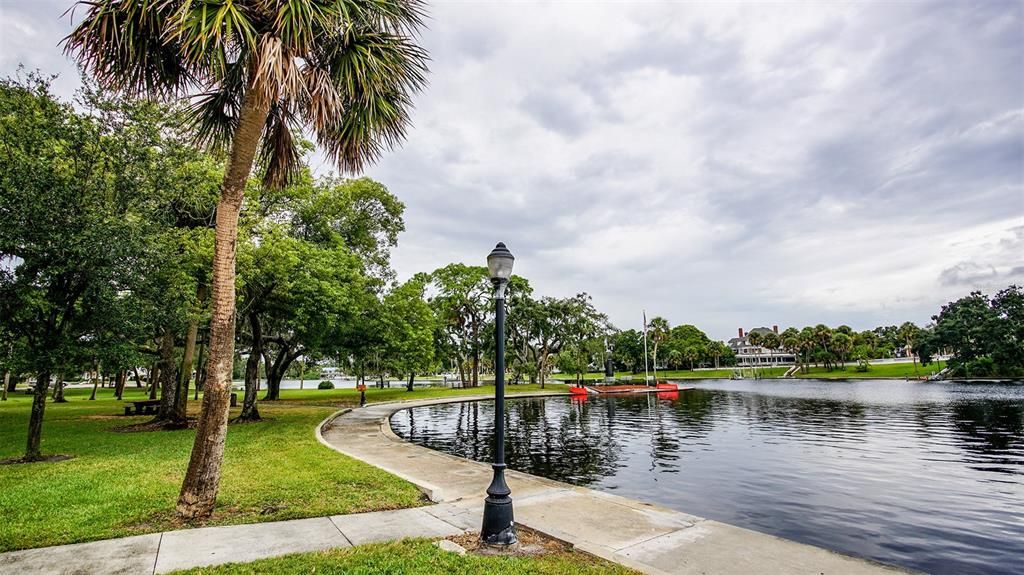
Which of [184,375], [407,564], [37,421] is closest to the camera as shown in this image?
[407,564]

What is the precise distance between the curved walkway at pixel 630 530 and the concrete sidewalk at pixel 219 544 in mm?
633

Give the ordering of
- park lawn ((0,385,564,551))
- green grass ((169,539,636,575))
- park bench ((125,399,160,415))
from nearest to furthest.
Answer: green grass ((169,539,636,575)) < park lawn ((0,385,564,551)) < park bench ((125,399,160,415))

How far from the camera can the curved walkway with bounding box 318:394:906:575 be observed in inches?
213

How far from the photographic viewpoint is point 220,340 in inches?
272

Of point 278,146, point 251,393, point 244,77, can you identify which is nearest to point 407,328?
point 251,393

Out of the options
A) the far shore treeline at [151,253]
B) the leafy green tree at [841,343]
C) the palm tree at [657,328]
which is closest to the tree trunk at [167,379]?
the far shore treeline at [151,253]

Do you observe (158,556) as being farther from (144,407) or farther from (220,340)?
(144,407)

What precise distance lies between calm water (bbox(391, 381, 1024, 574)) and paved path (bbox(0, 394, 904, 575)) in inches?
70.7

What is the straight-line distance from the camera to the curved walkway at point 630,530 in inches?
213

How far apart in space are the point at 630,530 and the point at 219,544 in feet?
15.9

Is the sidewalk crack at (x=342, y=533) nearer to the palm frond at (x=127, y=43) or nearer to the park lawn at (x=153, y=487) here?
the park lawn at (x=153, y=487)

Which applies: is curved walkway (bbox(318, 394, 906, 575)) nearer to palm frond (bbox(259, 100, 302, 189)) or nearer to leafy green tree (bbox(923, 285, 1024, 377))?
palm frond (bbox(259, 100, 302, 189))

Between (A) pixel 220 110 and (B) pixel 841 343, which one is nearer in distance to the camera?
(A) pixel 220 110

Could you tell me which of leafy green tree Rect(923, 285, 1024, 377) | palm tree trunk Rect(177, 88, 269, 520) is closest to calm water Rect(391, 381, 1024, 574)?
palm tree trunk Rect(177, 88, 269, 520)
